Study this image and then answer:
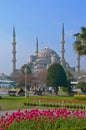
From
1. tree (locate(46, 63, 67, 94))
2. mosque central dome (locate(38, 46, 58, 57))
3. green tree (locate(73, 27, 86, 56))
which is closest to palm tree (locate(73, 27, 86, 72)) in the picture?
green tree (locate(73, 27, 86, 56))

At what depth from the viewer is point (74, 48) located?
37.3m

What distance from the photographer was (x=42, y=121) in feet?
38.5

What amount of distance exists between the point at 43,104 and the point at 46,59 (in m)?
117

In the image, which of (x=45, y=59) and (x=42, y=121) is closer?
(x=42, y=121)

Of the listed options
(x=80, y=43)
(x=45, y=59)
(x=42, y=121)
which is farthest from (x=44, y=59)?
(x=42, y=121)

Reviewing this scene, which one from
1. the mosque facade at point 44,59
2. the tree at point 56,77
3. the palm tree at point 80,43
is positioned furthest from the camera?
the mosque facade at point 44,59

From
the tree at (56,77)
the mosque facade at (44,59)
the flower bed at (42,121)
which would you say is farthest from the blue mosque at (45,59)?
the flower bed at (42,121)

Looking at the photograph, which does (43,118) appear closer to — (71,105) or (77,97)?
(71,105)

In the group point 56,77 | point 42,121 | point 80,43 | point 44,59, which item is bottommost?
point 42,121

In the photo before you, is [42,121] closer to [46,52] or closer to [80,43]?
[80,43]

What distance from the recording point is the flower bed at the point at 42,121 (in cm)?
1095

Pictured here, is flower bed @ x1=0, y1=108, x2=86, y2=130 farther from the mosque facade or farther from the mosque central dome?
the mosque central dome

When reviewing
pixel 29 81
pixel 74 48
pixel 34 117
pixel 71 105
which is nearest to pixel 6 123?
pixel 34 117

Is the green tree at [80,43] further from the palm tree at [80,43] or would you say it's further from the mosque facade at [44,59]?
the mosque facade at [44,59]
